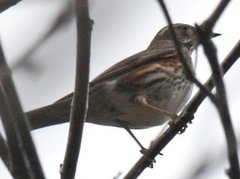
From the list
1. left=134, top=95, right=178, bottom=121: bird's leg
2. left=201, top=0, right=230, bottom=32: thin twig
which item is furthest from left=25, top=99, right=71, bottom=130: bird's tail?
left=201, top=0, right=230, bottom=32: thin twig

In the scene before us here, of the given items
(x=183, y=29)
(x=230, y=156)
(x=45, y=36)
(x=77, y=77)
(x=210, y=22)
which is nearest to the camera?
(x=230, y=156)

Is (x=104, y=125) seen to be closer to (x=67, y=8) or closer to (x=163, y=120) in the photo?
(x=163, y=120)

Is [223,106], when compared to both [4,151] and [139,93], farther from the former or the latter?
[139,93]

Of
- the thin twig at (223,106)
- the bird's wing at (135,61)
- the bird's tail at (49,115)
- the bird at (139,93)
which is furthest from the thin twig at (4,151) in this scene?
the bird's wing at (135,61)

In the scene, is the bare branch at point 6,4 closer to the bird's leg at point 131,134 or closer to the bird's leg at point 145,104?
the bird's leg at point 145,104

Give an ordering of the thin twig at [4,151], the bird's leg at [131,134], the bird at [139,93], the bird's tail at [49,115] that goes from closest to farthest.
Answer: the thin twig at [4,151] < the bird's tail at [49,115] < the bird at [139,93] < the bird's leg at [131,134]

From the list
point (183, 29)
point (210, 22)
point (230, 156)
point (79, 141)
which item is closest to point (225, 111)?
point (230, 156)
